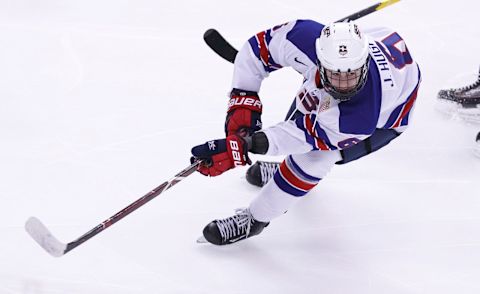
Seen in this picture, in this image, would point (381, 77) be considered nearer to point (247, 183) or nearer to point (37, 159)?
point (247, 183)

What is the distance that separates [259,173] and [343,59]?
978 millimetres

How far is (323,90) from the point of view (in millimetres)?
2496

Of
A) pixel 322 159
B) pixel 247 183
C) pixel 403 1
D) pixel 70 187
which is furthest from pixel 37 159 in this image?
pixel 403 1

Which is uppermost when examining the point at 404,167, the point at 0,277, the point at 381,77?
the point at 381,77

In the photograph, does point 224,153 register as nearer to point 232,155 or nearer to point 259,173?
point 232,155

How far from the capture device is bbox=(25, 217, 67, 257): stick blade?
246 cm

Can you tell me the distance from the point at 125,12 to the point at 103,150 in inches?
57.2

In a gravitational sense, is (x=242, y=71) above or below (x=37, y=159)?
above

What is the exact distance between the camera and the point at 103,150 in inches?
128

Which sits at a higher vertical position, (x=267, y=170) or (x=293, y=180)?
(x=293, y=180)

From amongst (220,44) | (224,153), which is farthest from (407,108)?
(220,44)

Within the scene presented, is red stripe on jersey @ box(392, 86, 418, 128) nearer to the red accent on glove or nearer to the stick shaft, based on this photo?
the red accent on glove

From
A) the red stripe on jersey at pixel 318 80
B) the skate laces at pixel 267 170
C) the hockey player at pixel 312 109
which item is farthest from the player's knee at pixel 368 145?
the skate laces at pixel 267 170

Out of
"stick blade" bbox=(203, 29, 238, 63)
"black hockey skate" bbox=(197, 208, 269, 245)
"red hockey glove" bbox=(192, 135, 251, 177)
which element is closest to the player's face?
"red hockey glove" bbox=(192, 135, 251, 177)
